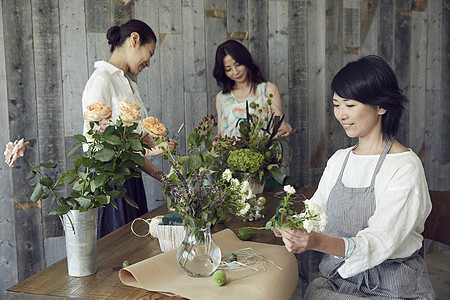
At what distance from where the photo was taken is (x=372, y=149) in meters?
1.64

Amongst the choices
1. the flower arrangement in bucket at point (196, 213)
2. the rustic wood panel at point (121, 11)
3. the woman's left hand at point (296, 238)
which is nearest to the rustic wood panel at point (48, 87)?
the rustic wood panel at point (121, 11)

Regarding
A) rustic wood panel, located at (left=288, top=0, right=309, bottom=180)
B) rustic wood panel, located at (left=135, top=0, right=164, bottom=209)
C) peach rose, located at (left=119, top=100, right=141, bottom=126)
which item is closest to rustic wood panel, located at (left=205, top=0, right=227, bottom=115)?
rustic wood panel, located at (left=135, top=0, right=164, bottom=209)

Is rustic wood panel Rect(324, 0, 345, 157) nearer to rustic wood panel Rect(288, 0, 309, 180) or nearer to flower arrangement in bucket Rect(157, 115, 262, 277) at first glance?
rustic wood panel Rect(288, 0, 309, 180)

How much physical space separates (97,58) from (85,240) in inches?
77.2

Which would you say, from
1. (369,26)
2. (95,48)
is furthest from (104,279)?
(369,26)

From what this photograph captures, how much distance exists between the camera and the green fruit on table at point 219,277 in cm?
119

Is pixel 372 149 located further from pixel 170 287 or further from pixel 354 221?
pixel 170 287

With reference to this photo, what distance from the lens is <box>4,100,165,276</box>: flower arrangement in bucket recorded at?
125 centimetres

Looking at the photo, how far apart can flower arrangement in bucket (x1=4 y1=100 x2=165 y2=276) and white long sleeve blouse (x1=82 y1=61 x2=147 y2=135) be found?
2.95ft

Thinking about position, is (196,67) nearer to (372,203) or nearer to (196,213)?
(372,203)

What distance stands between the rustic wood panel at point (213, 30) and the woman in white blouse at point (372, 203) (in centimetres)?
171

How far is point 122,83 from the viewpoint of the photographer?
7.72 feet

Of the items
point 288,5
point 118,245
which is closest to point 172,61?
point 288,5

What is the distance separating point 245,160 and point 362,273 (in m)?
0.78
